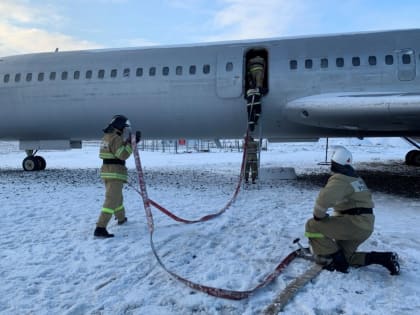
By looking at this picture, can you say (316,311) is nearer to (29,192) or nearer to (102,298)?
(102,298)

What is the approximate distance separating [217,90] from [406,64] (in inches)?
196

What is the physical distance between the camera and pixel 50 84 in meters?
11.2

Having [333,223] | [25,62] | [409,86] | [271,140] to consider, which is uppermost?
[25,62]

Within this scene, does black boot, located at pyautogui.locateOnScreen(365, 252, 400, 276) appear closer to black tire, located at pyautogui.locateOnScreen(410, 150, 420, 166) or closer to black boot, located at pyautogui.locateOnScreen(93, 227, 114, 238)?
black boot, located at pyautogui.locateOnScreen(93, 227, 114, 238)

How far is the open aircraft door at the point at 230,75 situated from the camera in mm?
10000

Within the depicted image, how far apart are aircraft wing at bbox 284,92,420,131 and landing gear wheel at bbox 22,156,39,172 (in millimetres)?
9719

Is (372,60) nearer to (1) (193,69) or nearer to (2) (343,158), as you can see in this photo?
(1) (193,69)

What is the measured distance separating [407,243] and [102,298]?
376 cm

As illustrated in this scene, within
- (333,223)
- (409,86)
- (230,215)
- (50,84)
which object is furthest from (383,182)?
(50,84)

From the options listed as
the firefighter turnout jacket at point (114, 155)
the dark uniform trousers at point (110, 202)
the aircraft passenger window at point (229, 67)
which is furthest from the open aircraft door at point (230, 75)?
the dark uniform trousers at point (110, 202)

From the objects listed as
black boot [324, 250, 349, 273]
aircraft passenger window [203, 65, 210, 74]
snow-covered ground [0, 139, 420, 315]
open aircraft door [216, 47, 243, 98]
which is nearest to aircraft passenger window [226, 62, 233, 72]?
open aircraft door [216, 47, 243, 98]

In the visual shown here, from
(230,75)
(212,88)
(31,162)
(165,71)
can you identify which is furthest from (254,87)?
(31,162)

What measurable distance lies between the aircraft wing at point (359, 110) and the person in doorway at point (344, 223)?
542 centimetres

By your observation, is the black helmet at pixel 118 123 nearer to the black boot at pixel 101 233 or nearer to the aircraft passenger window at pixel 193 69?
the black boot at pixel 101 233
